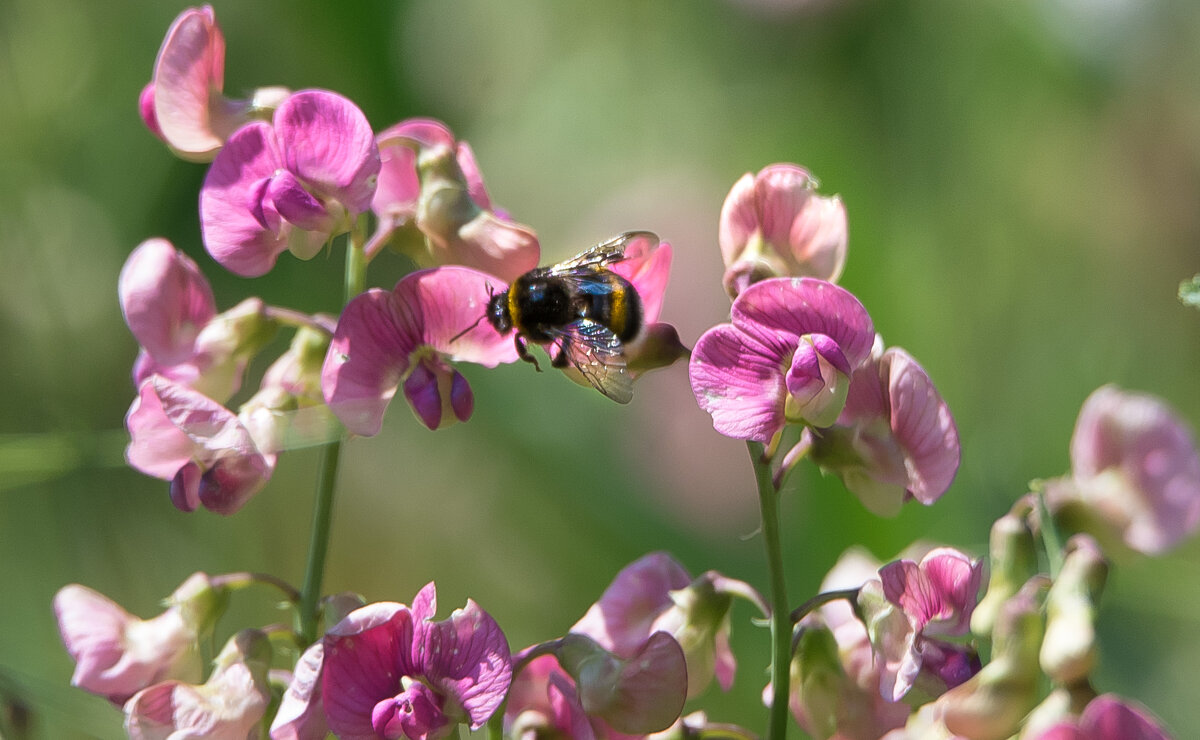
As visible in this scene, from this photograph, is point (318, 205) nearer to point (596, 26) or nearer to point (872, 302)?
point (872, 302)

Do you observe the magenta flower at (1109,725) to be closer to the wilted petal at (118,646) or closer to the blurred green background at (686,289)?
the wilted petal at (118,646)

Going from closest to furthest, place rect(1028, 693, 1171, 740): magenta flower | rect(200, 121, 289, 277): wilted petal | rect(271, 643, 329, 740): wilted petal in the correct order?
rect(1028, 693, 1171, 740): magenta flower, rect(271, 643, 329, 740): wilted petal, rect(200, 121, 289, 277): wilted petal

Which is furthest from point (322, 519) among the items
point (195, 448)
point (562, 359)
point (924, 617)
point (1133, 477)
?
point (1133, 477)

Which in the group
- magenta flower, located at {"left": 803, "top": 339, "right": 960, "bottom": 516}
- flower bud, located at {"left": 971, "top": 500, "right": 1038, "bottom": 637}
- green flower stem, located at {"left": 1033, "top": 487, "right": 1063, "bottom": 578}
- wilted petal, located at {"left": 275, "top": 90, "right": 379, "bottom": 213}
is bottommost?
flower bud, located at {"left": 971, "top": 500, "right": 1038, "bottom": 637}

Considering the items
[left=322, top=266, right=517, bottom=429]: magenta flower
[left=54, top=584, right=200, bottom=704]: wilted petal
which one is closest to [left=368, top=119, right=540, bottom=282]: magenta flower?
[left=322, top=266, right=517, bottom=429]: magenta flower

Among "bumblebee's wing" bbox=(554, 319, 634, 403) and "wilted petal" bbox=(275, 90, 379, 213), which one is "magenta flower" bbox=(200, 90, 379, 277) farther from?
"bumblebee's wing" bbox=(554, 319, 634, 403)

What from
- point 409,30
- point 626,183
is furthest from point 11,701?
point 626,183

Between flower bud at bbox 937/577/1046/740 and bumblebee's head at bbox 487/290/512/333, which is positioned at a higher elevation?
bumblebee's head at bbox 487/290/512/333
